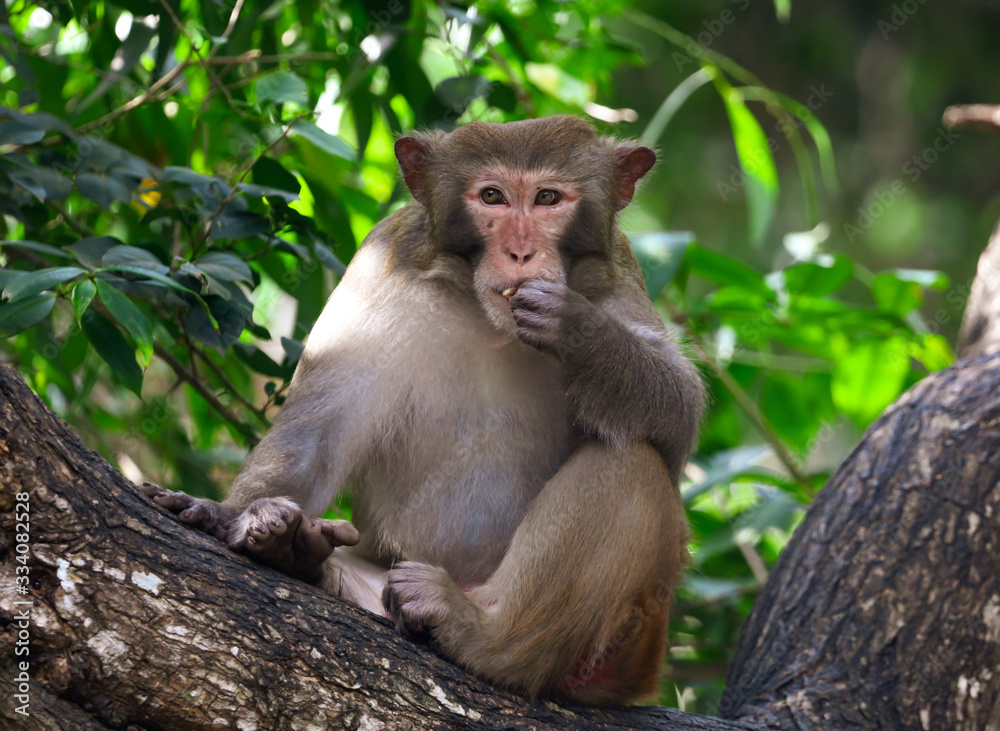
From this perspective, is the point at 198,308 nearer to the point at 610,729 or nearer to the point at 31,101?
the point at 31,101

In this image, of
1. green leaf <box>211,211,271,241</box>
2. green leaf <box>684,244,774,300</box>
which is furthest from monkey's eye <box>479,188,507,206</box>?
green leaf <box>684,244,774,300</box>

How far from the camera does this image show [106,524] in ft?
7.28

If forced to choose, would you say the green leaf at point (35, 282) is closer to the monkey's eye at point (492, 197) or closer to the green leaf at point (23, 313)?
the green leaf at point (23, 313)

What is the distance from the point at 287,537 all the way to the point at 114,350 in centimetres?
89

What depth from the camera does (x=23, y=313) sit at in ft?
8.68

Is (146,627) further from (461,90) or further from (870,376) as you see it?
(870,376)

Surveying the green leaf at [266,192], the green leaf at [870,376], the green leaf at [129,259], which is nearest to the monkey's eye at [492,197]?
the green leaf at [266,192]

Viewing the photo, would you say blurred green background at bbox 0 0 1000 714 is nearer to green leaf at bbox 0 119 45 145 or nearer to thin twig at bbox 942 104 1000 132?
green leaf at bbox 0 119 45 145

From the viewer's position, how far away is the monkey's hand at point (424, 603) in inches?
109

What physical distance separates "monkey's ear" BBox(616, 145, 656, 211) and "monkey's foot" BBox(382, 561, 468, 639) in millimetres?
1424

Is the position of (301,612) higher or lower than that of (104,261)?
lower

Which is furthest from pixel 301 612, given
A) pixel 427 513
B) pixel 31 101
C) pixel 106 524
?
pixel 31 101

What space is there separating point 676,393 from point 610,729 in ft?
3.39

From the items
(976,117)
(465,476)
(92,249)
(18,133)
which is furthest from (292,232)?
(976,117)
